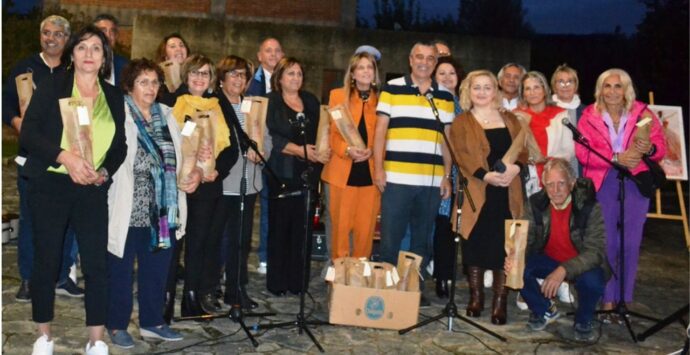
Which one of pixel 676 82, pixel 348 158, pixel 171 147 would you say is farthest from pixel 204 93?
pixel 676 82

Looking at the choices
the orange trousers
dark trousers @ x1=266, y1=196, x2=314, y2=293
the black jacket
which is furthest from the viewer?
dark trousers @ x1=266, y1=196, x2=314, y2=293

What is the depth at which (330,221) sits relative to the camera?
6.14m

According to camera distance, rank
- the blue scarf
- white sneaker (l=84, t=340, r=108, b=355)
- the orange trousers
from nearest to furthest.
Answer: white sneaker (l=84, t=340, r=108, b=355) → the blue scarf → the orange trousers

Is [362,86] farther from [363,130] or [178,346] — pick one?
[178,346]

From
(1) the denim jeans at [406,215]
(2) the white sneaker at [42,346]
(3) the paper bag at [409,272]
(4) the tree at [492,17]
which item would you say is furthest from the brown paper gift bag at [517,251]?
(4) the tree at [492,17]

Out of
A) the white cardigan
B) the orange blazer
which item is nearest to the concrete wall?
the orange blazer

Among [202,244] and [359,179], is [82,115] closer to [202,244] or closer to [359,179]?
[202,244]

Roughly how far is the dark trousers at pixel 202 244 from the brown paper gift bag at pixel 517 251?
2127mm

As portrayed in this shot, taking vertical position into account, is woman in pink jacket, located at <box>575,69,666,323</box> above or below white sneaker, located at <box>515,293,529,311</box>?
above

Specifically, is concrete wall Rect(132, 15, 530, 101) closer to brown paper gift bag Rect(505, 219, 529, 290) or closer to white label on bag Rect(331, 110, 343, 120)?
white label on bag Rect(331, 110, 343, 120)

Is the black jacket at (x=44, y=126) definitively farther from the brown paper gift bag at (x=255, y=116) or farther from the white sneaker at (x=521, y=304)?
the white sneaker at (x=521, y=304)

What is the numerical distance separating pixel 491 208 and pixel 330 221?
1320mm

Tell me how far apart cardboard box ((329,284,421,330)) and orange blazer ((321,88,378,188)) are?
949mm

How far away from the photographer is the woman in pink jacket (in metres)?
5.88
